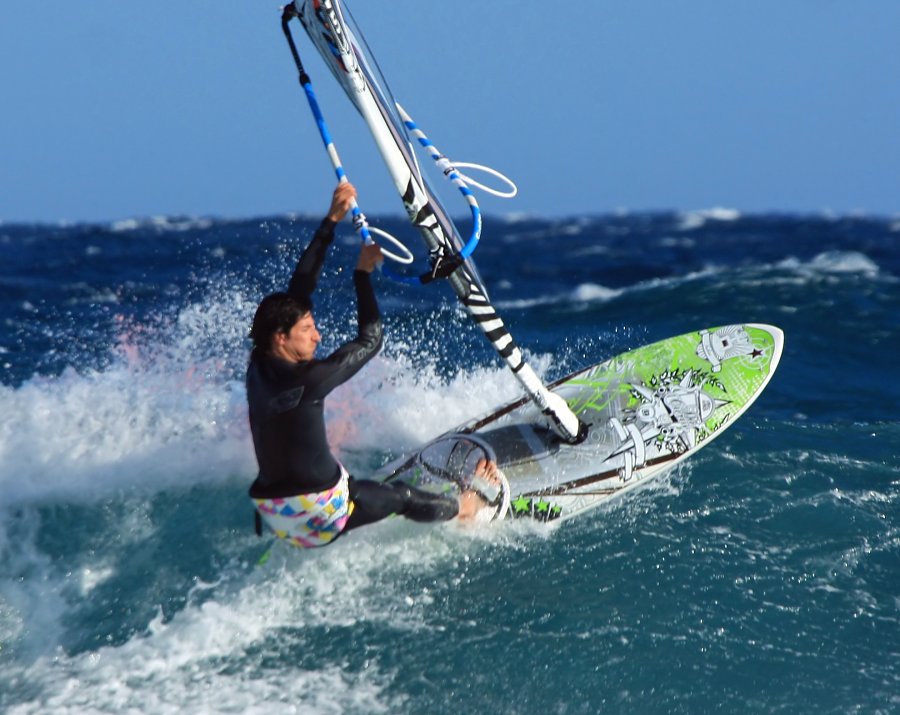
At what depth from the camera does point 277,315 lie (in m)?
4.42

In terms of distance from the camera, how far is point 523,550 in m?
5.91

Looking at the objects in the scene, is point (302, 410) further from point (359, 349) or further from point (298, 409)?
point (359, 349)

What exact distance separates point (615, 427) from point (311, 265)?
8.09 feet

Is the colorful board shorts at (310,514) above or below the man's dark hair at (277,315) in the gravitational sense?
below

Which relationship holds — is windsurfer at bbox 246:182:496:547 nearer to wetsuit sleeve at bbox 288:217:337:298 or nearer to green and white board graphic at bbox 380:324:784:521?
wetsuit sleeve at bbox 288:217:337:298

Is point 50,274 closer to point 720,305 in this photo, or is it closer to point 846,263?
point 720,305

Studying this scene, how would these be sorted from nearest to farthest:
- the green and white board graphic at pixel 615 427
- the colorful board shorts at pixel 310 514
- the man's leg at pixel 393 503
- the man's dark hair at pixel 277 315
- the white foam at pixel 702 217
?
the man's dark hair at pixel 277 315 < the colorful board shorts at pixel 310 514 < the man's leg at pixel 393 503 < the green and white board graphic at pixel 615 427 < the white foam at pixel 702 217

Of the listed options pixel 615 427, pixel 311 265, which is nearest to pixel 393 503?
pixel 311 265

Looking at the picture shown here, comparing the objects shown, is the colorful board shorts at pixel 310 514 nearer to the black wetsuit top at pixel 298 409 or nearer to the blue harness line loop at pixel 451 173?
the black wetsuit top at pixel 298 409

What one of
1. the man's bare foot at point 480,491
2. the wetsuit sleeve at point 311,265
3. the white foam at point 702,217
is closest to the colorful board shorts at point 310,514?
the wetsuit sleeve at point 311,265

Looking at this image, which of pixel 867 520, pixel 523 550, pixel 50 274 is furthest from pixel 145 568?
pixel 50 274

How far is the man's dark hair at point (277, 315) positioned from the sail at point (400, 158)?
4.24 feet

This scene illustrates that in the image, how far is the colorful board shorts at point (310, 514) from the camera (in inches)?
186

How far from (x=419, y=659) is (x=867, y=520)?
10.1 feet
